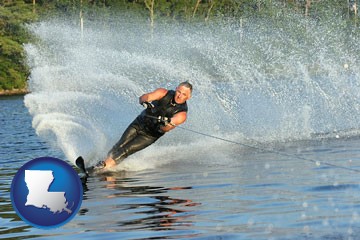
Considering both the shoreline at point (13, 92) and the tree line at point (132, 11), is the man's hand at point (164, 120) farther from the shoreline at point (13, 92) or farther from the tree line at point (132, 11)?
the shoreline at point (13, 92)

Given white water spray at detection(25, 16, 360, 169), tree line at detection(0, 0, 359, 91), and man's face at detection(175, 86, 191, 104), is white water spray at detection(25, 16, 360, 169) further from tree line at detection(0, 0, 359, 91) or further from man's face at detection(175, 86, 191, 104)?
tree line at detection(0, 0, 359, 91)

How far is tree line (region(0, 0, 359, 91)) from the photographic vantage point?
64938mm

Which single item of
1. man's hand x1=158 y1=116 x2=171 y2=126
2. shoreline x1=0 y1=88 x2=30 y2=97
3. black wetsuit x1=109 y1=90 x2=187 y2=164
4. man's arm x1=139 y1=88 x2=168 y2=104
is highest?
man's arm x1=139 y1=88 x2=168 y2=104

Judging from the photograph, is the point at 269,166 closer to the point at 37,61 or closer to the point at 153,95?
the point at 153,95

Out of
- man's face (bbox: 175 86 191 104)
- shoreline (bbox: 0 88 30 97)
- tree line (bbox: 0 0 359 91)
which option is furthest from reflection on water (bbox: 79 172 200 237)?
shoreline (bbox: 0 88 30 97)

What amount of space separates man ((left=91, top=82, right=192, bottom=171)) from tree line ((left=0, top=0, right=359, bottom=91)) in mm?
42372

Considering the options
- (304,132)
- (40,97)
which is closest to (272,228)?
(40,97)

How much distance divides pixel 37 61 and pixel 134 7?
6084cm

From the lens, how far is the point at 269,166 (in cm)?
1237

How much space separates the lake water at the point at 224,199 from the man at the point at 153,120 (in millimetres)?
444

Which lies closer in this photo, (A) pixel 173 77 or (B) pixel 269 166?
(B) pixel 269 166

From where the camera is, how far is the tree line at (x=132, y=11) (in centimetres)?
6494

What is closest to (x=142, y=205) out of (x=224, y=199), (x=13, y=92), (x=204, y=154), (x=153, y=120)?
(x=224, y=199)

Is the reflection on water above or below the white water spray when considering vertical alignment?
above
